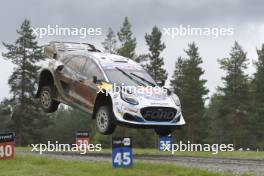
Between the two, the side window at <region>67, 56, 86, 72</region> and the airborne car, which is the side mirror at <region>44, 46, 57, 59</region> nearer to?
the airborne car

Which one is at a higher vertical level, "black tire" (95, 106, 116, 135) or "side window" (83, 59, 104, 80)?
"side window" (83, 59, 104, 80)

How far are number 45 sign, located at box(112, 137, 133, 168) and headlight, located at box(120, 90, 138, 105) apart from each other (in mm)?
4632

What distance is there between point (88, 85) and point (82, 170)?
5.37m

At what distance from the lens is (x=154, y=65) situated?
3731 centimetres

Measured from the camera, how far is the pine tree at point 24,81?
24.9 metres

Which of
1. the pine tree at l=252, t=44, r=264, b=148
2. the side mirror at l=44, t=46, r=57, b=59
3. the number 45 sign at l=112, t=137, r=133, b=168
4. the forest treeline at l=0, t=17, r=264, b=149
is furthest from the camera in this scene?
the pine tree at l=252, t=44, r=264, b=148

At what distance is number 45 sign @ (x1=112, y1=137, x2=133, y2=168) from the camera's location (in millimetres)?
15328

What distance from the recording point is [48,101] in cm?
1223

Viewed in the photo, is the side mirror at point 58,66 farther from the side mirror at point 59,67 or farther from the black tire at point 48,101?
the black tire at point 48,101

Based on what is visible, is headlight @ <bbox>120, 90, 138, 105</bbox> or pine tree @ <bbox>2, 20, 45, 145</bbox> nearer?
headlight @ <bbox>120, 90, 138, 105</bbox>

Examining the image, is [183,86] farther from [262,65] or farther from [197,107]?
[262,65]

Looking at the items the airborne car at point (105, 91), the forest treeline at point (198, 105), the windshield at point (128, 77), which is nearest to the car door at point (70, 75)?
the airborne car at point (105, 91)

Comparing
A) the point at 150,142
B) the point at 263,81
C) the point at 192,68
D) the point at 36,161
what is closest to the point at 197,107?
the point at 192,68

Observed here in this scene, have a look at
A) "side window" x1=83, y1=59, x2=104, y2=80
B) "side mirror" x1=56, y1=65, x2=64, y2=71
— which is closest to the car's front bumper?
"side window" x1=83, y1=59, x2=104, y2=80
